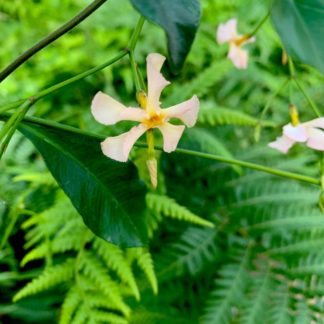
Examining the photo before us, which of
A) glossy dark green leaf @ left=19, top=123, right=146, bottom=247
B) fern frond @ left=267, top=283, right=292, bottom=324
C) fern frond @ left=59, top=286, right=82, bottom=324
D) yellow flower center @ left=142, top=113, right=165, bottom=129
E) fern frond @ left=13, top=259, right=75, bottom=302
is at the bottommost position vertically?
fern frond @ left=267, top=283, right=292, bottom=324

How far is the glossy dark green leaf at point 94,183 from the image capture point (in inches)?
20.6

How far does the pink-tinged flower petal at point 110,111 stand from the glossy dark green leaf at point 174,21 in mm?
118

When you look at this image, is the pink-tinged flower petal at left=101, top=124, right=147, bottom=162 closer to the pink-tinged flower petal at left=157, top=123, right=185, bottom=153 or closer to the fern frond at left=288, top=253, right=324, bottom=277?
the pink-tinged flower petal at left=157, top=123, right=185, bottom=153

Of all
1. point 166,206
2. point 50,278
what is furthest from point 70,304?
point 166,206

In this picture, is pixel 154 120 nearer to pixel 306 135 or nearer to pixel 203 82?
pixel 306 135

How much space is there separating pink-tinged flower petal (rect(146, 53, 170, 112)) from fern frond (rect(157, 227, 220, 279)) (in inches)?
24.1

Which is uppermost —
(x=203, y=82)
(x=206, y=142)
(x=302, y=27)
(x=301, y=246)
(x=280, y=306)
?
(x=203, y=82)

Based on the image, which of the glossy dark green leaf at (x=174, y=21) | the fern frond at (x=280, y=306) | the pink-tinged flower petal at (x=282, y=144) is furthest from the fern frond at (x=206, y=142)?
the glossy dark green leaf at (x=174, y=21)

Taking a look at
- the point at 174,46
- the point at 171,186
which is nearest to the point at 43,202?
the point at 171,186

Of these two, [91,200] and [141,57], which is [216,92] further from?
[91,200]

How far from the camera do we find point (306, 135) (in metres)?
0.59

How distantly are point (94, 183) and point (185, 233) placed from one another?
23.7 inches

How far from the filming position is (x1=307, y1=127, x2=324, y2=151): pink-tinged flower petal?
0.57 metres

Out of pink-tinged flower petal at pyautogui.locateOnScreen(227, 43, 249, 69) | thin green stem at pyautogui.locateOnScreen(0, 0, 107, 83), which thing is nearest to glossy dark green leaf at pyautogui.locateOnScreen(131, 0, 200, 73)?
thin green stem at pyautogui.locateOnScreen(0, 0, 107, 83)
